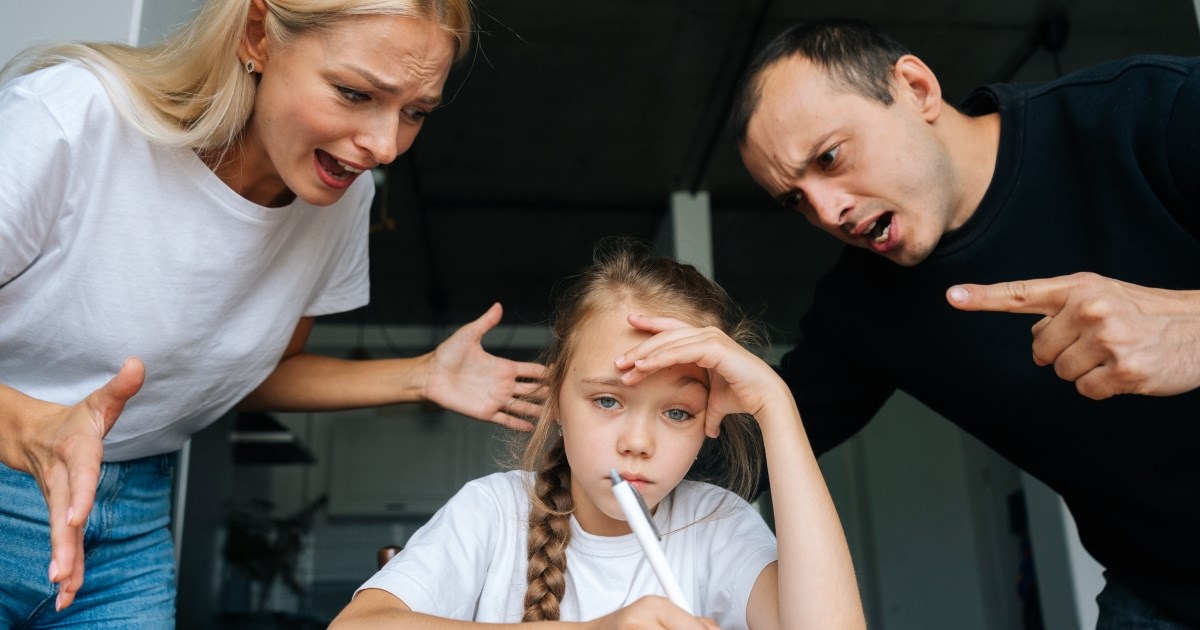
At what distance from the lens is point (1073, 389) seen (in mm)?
1192

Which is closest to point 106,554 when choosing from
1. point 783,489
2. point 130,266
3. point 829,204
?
point 130,266

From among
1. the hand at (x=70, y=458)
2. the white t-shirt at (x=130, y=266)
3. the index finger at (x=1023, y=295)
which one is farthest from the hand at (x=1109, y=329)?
the white t-shirt at (x=130, y=266)

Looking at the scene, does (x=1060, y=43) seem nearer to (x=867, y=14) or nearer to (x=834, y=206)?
(x=867, y=14)

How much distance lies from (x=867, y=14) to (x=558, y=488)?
8.22ft

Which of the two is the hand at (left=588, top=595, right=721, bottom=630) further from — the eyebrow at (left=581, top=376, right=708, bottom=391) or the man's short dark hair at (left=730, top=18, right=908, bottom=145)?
the man's short dark hair at (left=730, top=18, right=908, bottom=145)

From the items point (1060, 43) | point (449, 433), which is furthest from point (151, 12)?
point (449, 433)

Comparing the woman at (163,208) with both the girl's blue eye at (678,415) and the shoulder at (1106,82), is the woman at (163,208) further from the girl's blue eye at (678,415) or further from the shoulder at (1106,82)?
the shoulder at (1106,82)

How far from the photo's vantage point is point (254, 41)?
1089 mm

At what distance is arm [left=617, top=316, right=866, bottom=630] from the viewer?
92 centimetres

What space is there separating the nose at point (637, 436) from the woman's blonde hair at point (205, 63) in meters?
0.52

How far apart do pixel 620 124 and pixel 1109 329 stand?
314cm

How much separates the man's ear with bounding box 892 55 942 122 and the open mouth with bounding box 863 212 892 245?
0.16 m

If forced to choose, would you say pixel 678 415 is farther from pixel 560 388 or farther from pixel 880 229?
Result: pixel 880 229

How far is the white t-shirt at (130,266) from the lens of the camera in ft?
3.20
